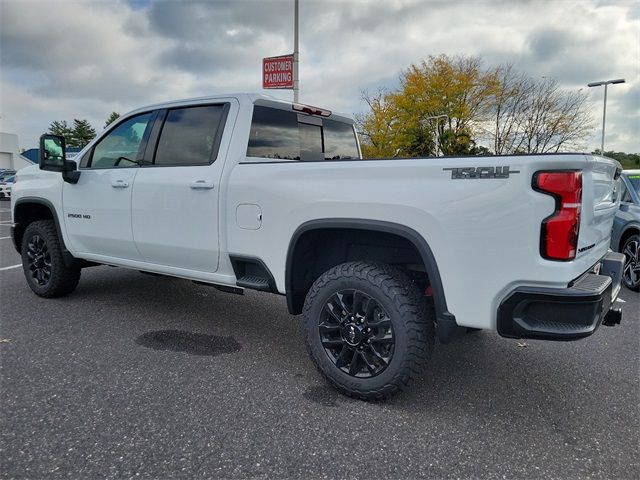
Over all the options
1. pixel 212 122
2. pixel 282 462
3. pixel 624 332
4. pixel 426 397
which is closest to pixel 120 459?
pixel 282 462

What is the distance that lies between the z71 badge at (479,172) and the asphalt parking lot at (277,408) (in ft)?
4.48

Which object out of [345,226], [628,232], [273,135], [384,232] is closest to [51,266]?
[273,135]

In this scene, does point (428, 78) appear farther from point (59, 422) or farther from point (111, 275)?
point (59, 422)

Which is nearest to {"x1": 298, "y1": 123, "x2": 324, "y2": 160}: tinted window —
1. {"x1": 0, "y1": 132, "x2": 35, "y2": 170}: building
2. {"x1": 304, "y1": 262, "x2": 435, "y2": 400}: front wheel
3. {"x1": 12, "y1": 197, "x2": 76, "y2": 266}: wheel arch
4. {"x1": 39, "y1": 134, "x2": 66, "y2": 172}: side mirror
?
{"x1": 304, "y1": 262, "x2": 435, "y2": 400}: front wheel

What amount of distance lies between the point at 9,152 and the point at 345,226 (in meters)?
68.7

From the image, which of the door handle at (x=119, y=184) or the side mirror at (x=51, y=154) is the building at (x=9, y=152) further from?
the door handle at (x=119, y=184)

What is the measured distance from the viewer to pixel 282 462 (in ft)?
6.96

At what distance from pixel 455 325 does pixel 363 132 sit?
2706 cm

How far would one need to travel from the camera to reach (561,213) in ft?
6.66

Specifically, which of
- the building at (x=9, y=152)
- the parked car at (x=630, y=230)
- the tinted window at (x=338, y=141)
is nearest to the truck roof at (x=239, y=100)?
the tinted window at (x=338, y=141)

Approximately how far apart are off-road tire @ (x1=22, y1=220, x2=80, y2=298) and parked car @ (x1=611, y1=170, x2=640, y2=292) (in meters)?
6.47

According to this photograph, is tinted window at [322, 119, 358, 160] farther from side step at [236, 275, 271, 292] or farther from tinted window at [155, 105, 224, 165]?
side step at [236, 275, 271, 292]

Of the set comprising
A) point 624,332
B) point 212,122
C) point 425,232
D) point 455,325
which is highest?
point 212,122

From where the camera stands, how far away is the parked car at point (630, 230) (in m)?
5.69
